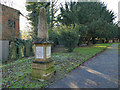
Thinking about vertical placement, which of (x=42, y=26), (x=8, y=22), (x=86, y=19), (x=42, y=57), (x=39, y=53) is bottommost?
(x=42, y=57)

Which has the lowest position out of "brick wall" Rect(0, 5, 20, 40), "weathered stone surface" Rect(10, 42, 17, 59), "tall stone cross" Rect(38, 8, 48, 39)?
"weathered stone surface" Rect(10, 42, 17, 59)

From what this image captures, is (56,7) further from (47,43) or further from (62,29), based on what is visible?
(47,43)

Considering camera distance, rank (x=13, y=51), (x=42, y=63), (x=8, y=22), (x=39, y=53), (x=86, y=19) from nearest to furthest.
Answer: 1. (x=42, y=63)
2. (x=39, y=53)
3. (x=13, y=51)
4. (x=8, y=22)
5. (x=86, y=19)

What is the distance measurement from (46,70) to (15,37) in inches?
416

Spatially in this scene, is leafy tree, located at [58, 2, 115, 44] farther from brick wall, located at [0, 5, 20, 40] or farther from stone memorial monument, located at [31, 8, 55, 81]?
stone memorial monument, located at [31, 8, 55, 81]

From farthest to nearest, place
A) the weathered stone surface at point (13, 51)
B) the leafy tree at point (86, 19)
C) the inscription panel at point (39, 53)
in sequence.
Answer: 1. the leafy tree at point (86, 19)
2. the weathered stone surface at point (13, 51)
3. the inscription panel at point (39, 53)

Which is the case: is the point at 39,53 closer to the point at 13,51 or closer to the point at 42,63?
the point at 42,63

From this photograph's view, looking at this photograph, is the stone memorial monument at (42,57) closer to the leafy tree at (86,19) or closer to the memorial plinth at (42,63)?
the memorial plinth at (42,63)

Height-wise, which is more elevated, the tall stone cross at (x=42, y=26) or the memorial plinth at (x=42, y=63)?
the tall stone cross at (x=42, y=26)

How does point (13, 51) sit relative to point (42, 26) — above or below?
below

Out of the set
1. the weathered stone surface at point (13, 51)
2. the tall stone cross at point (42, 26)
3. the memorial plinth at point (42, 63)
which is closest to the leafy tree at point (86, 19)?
the weathered stone surface at point (13, 51)

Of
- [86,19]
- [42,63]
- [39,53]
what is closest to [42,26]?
A: [39,53]

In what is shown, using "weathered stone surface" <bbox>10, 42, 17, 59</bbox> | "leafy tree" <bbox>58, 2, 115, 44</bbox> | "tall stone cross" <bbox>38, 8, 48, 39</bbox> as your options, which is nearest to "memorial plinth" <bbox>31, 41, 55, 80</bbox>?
"tall stone cross" <bbox>38, 8, 48, 39</bbox>

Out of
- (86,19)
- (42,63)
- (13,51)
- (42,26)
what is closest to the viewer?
(42,63)
